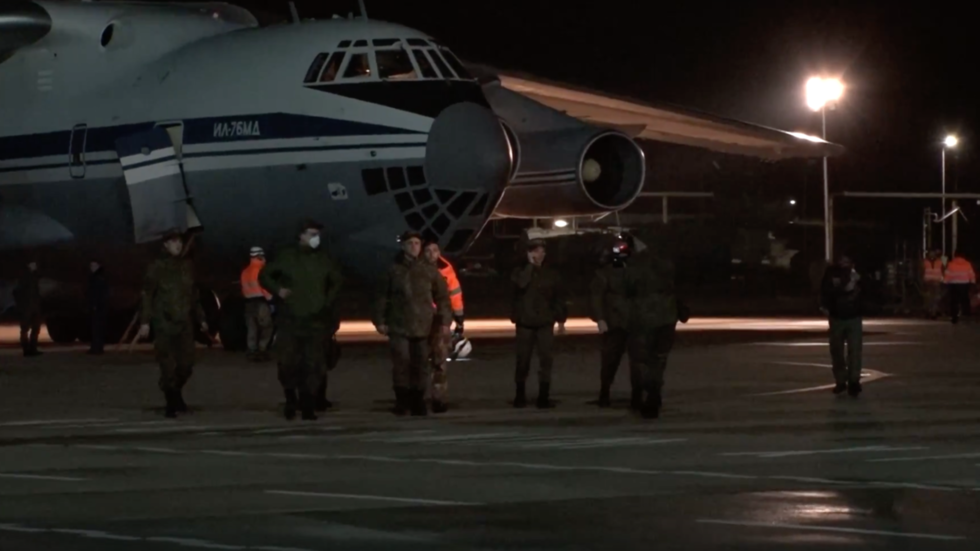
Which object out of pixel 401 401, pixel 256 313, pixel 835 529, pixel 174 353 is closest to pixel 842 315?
pixel 401 401

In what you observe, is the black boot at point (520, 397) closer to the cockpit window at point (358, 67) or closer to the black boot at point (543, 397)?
the black boot at point (543, 397)

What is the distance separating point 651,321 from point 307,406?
2574 millimetres

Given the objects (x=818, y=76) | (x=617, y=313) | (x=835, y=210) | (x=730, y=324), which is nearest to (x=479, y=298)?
(x=818, y=76)

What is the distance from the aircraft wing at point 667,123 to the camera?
2377cm

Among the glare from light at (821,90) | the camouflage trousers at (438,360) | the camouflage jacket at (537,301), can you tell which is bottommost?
the camouflage trousers at (438,360)

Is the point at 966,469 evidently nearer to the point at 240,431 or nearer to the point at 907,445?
the point at 907,445

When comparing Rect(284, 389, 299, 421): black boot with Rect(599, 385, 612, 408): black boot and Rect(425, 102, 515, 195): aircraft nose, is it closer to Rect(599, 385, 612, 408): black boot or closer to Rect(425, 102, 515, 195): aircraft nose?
Rect(599, 385, 612, 408): black boot

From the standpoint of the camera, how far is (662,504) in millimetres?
8734

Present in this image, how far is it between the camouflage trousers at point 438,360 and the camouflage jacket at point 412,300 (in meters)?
0.09

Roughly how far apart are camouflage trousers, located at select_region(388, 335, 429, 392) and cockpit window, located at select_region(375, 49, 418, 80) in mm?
5506

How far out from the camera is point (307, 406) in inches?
524

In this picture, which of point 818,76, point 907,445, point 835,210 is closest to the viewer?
point 907,445

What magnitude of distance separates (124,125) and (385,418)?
7596 millimetres

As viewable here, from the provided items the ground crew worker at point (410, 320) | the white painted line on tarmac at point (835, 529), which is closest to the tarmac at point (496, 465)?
the white painted line on tarmac at point (835, 529)
